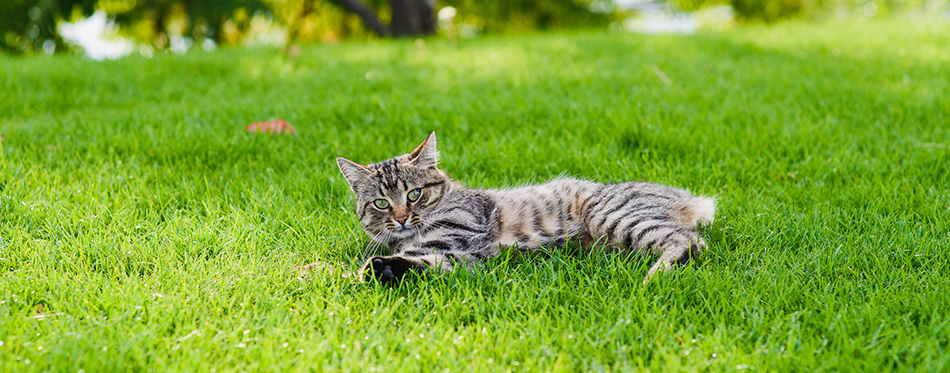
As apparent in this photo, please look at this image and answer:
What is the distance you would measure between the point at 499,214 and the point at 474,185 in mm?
804

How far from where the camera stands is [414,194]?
3535mm

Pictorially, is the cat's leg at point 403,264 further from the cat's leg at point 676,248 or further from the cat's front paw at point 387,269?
the cat's leg at point 676,248

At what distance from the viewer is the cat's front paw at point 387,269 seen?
9.62 feet

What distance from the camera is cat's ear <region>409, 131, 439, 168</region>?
3627mm

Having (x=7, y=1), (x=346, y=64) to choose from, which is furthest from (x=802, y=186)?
(x=7, y=1)

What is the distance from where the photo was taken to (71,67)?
24.1 feet

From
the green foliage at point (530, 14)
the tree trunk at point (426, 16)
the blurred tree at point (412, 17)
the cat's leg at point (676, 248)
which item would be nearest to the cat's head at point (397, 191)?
the cat's leg at point (676, 248)

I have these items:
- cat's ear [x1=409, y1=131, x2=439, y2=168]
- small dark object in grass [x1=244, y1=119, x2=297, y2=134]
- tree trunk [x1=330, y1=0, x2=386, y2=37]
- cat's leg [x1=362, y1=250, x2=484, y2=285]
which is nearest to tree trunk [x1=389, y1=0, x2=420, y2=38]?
tree trunk [x1=330, y1=0, x2=386, y2=37]

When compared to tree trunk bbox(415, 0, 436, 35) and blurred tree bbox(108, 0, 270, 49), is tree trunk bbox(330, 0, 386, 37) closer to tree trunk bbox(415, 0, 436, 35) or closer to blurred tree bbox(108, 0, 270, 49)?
tree trunk bbox(415, 0, 436, 35)

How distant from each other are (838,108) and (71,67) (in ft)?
26.8

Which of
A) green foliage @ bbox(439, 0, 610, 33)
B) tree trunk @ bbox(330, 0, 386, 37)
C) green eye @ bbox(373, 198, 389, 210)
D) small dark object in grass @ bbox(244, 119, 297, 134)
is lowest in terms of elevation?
green eye @ bbox(373, 198, 389, 210)

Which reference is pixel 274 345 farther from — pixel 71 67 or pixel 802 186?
pixel 71 67

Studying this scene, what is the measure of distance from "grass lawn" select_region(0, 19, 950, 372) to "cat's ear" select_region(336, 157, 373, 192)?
264mm

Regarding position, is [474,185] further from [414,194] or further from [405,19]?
[405,19]
